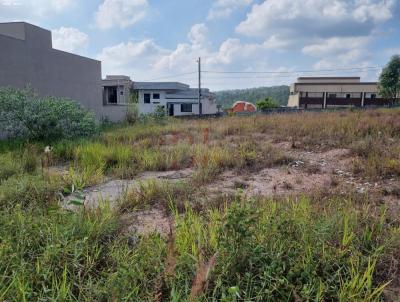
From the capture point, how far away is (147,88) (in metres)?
36.1

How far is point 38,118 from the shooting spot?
7914mm

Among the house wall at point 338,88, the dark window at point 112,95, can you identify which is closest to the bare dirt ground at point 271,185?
the dark window at point 112,95

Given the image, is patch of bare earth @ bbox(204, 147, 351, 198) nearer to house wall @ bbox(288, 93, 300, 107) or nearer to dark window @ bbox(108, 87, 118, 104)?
dark window @ bbox(108, 87, 118, 104)

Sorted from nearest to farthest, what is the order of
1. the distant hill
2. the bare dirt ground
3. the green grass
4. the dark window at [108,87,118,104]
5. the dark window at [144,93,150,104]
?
the green grass < the bare dirt ground < the dark window at [108,87,118,104] < the dark window at [144,93,150,104] < the distant hill

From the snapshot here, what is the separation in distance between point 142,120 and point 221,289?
51.1 ft

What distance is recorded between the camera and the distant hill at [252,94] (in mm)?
91125

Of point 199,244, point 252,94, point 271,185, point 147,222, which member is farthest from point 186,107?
point 252,94

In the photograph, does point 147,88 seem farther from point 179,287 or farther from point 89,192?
point 179,287

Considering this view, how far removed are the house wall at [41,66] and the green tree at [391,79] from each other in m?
34.4

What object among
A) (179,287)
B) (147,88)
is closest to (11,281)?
(179,287)

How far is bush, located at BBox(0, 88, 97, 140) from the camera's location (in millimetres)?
7755

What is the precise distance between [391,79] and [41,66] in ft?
124

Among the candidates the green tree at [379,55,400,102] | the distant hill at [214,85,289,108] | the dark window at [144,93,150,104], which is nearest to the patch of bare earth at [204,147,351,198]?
the dark window at [144,93,150,104]

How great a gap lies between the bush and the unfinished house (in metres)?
41.9
